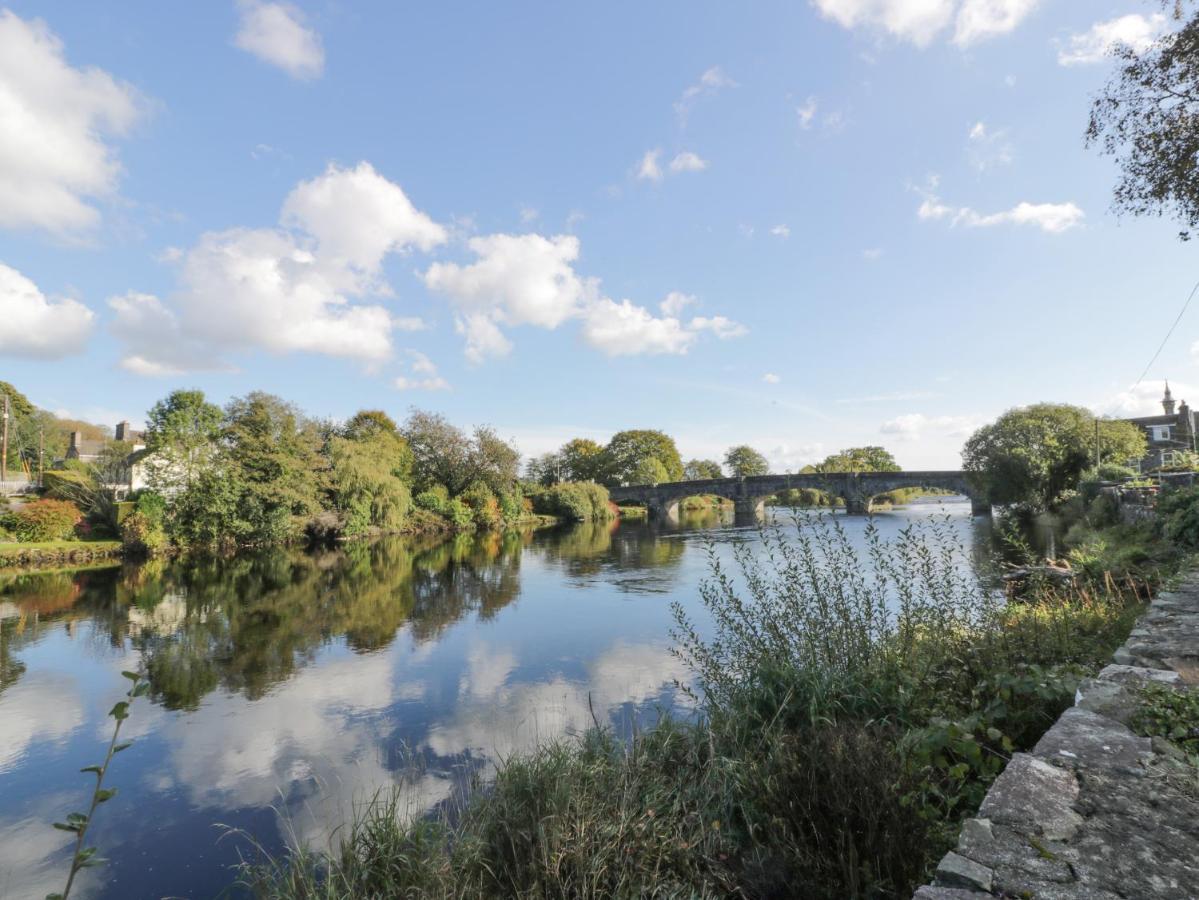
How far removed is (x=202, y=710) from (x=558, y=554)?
65.7 ft

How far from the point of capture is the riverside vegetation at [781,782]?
309cm

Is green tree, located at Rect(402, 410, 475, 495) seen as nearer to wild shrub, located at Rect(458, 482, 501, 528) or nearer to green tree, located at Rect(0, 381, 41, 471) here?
wild shrub, located at Rect(458, 482, 501, 528)

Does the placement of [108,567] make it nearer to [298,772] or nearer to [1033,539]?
[298,772]

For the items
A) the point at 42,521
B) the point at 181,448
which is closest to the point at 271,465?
the point at 181,448

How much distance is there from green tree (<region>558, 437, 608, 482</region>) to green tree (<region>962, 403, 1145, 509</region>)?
165 ft

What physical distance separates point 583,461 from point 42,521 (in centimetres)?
6459

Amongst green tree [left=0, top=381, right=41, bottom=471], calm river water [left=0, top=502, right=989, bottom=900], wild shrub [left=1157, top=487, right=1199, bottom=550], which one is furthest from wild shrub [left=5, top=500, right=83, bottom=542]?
green tree [left=0, top=381, right=41, bottom=471]

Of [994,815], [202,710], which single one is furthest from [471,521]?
[994,815]

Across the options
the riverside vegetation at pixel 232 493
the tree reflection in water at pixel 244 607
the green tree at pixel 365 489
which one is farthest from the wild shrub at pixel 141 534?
the green tree at pixel 365 489

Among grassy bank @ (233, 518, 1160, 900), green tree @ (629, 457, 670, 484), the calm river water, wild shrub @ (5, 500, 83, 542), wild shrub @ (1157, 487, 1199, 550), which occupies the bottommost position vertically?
the calm river water

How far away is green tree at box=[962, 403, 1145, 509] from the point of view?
3556cm

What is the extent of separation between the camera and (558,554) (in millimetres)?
28625

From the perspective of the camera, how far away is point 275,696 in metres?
9.57

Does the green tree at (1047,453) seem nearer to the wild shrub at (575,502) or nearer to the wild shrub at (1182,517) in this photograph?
the wild shrub at (1182,517)
